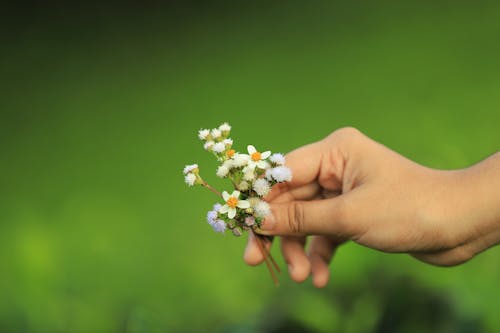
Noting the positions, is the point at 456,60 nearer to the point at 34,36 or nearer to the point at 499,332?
the point at 499,332

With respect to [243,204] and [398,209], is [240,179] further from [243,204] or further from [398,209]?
[398,209]

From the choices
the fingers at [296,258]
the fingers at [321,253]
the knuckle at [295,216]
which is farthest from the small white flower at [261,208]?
the fingers at [321,253]

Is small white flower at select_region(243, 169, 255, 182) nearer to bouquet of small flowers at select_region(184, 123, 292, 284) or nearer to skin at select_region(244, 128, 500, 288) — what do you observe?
bouquet of small flowers at select_region(184, 123, 292, 284)

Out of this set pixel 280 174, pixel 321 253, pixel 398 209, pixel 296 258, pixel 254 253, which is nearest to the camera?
pixel 280 174

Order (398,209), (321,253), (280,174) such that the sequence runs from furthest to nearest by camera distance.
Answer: (321,253), (398,209), (280,174)

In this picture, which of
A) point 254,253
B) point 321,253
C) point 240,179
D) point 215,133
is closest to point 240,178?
point 240,179

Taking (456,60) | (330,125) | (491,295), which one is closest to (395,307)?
(491,295)
